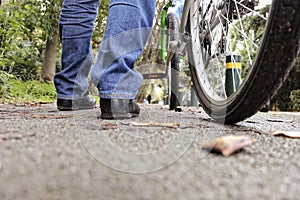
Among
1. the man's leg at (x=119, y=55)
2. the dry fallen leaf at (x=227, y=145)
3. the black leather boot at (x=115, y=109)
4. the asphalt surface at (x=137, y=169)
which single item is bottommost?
the asphalt surface at (x=137, y=169)

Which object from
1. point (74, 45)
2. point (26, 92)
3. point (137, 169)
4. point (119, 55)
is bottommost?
point (137, 169)

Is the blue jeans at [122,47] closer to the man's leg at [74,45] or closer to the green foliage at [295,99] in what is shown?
the man's leg at [74,45]

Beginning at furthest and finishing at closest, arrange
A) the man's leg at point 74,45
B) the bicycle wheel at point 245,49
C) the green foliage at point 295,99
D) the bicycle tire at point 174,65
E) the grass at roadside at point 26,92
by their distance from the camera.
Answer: the green foliage at point 295,99
the grass at roadside at point 26,92
the bicycle tire at point 174,65
the man's leg at point 74,45
the bicycle wheel at point 245,49

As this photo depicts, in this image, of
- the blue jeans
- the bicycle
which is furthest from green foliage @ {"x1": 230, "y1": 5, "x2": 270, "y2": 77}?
the blue jeans

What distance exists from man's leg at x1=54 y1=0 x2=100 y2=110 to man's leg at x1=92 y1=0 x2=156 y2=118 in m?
0.45

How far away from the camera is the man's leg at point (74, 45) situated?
1.59 meters

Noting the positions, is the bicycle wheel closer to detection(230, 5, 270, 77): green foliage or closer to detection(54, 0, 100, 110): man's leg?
detection(230, 5, 270, 77): green foliage

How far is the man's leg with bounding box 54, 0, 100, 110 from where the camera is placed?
159 cm

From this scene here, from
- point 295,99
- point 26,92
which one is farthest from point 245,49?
point 295,99

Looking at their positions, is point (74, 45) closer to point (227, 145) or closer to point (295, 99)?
point (227, 145)

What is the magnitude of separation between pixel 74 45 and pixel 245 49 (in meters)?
0.85

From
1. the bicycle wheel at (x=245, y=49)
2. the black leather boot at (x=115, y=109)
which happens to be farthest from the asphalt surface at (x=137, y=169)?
the black leather boot at (x=115, y=109)

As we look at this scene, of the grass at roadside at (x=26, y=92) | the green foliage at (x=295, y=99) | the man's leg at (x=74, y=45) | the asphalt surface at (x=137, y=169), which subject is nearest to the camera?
the asphalt surface at (x=137, y=169)

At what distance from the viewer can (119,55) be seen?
116 cm
